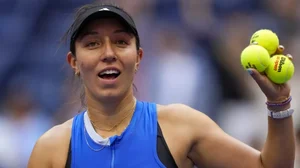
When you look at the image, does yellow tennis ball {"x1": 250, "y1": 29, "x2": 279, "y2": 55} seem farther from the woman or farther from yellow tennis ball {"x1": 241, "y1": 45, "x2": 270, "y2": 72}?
the woman

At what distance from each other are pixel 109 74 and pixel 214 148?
0.70 meters

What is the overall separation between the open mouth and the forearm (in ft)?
2.82

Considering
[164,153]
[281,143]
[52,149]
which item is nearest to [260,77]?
[281,143]

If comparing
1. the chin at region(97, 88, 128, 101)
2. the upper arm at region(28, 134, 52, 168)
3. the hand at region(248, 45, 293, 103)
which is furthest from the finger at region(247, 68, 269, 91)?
the upper arm at region(28, 134, 52, 168)

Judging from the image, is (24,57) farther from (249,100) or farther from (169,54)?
(249,100)

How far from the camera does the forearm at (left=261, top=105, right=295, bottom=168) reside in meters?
3.54

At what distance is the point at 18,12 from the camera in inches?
346

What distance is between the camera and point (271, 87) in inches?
134

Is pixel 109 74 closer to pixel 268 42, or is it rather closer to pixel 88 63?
pixel 88 63

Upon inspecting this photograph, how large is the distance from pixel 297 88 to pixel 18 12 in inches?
142

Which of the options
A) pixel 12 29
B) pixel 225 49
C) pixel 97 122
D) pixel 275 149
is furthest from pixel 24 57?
pixel 275 149

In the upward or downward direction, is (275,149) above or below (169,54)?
below

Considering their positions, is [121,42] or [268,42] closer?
[268,42]

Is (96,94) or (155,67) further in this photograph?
(155,67)
